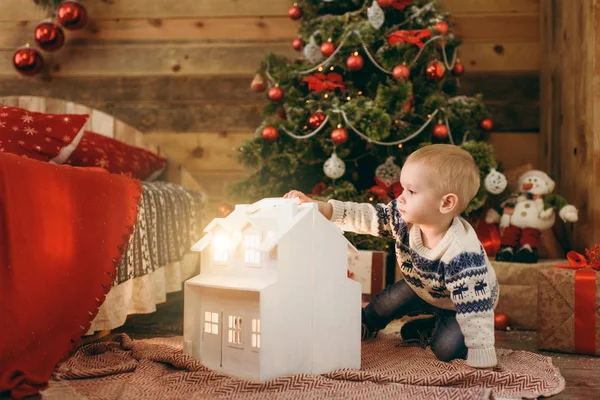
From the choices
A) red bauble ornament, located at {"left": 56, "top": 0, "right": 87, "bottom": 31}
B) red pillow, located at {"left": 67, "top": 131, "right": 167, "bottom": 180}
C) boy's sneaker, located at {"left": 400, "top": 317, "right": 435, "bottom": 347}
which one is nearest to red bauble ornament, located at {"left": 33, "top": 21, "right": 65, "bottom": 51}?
red bauble ornament, located at {"left": 56, "top": 0, "right": 87, "bottom": 31}

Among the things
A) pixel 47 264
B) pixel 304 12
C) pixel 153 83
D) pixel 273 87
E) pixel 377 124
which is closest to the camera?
pixel 47 264

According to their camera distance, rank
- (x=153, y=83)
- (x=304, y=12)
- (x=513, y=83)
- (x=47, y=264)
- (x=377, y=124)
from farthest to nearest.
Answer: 1. (x=153, y=83)
2. (x=513, y=83)
3. (x=304, y=12)
4. (x=377, y=124)
5. (x=47, y=264)

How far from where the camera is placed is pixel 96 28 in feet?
10.3

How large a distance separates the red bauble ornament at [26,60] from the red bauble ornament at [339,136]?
1.63m

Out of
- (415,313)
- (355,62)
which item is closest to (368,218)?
(415,313)

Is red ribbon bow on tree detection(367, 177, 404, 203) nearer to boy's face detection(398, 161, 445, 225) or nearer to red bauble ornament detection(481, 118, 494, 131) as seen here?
red bauble ornament detection(481, 118, 494, 131)

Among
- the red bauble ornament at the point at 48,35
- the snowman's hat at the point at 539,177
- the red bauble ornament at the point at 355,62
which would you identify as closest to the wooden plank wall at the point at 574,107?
the snowman's hat at the point at 539,177

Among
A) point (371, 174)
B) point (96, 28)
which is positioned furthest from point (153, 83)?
point (371, 174)

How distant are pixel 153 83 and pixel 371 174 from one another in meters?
1.27

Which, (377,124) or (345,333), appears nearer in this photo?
(345,333)

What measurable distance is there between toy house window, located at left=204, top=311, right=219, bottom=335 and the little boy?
349 mm

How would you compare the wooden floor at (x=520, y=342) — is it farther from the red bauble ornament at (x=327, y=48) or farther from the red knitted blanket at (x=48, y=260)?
the red bauble ornament at (x=327, y=48)

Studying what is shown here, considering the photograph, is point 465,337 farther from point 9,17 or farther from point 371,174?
point 9,17

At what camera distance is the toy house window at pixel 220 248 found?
1382 millimetres
